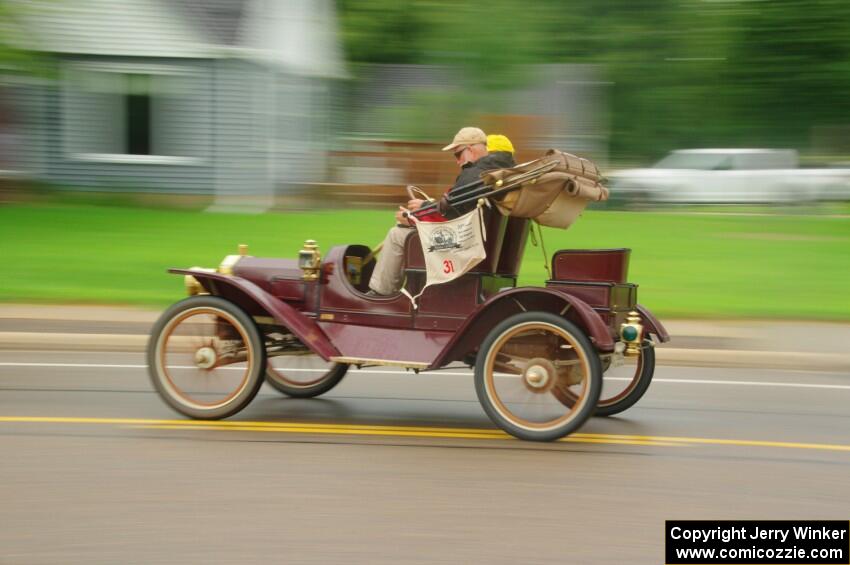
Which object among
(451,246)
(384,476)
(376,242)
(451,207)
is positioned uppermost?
(376,242)

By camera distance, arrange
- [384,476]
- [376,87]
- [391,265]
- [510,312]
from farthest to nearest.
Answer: [376,87]
[391,265]
[510,312]
[384,476]

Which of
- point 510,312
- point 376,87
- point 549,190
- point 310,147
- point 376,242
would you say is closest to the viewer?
point 549,190

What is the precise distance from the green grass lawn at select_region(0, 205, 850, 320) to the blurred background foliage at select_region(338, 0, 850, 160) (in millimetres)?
11306

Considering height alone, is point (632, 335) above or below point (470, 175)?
below

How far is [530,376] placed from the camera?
6.91 meters

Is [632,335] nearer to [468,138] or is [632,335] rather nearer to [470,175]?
[470,175]

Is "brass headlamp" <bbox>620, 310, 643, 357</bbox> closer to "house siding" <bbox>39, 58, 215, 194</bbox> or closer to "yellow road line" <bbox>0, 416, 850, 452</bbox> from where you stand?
"yellow road line" <bbox>0, 416, 850, 452</bbox>

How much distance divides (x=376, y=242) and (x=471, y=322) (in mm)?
10148

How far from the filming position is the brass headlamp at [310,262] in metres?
7.38

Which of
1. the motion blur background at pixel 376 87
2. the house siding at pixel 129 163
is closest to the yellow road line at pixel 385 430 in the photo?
the motion blur background at pixel 376 87

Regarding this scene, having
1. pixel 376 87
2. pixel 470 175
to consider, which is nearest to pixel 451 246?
pixel 470 175

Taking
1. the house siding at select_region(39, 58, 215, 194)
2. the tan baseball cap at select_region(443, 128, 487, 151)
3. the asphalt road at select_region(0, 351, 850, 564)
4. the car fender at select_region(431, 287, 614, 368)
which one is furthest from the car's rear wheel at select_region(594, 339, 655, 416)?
the house siding at select_region(39, 58, 215, 194)

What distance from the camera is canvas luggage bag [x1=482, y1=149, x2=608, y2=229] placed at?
6.83 metres

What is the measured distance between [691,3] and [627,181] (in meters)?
9.30
